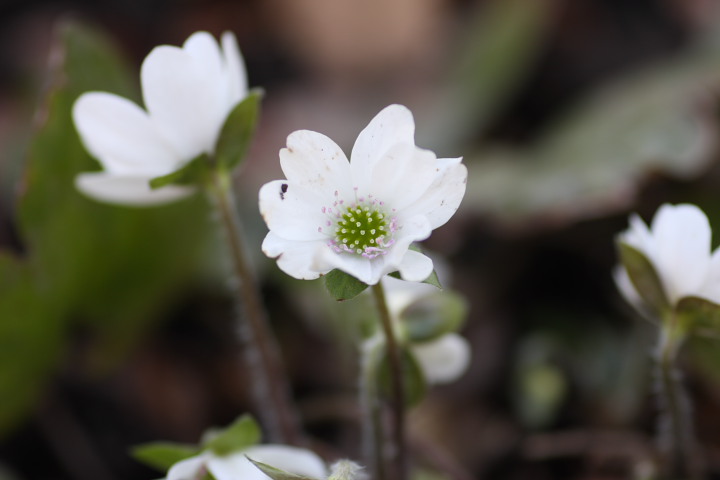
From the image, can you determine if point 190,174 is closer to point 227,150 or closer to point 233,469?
point 227,150

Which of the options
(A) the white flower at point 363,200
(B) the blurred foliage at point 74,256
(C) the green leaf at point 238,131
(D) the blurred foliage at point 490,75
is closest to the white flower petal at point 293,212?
(A) the white flower at point 363,200

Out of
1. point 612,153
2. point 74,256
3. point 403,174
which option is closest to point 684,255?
point 403,174

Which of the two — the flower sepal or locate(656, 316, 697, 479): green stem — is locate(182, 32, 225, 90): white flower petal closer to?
the flower sepal

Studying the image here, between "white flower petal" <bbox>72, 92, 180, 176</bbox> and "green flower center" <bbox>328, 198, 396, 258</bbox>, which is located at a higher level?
"white flower petal" <bbox>72, 92, 180, 176</bbox>

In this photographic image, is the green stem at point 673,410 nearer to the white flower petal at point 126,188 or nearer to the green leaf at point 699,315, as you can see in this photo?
the green leaf at point 699,315

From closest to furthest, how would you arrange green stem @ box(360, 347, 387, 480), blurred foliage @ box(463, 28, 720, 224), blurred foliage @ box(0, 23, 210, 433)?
green stem @ box(360, 347, 387, 480)
blurred foliage @ box(0, 23, 210, 433)
blurred foliage @ box(463, 28, 720, 224)

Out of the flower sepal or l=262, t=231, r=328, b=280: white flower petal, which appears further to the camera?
the flower sepal

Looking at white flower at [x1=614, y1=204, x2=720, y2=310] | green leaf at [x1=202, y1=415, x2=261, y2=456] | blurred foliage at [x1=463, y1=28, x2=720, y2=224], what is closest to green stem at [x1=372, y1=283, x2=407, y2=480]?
green leaf at [x1=202, y1=415, x2=261, y2=456]

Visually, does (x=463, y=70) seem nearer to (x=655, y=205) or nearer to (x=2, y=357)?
(x=655, y=205)
